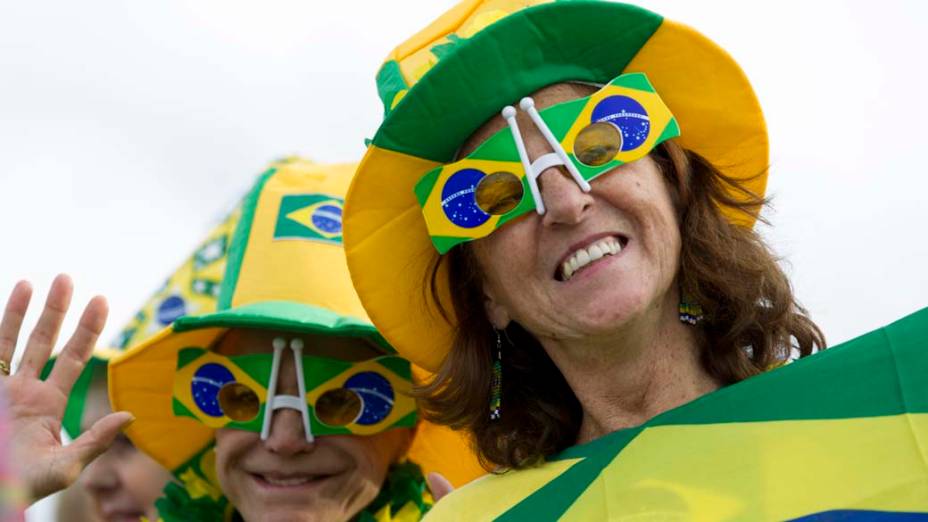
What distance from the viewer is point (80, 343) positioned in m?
3.66

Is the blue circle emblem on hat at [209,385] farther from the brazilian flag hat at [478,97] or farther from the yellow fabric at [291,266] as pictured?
the brazilian flag hat at [478,97]

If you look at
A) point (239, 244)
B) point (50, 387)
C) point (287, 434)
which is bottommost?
point (287, 434)

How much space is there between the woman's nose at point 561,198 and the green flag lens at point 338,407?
150cm

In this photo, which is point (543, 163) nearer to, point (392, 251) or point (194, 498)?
point (392, 251)

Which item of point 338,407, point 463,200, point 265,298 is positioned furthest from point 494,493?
point 265,298

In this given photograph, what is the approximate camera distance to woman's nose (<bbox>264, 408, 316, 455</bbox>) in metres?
4.07

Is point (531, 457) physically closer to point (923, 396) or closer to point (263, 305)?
point (923, 396)

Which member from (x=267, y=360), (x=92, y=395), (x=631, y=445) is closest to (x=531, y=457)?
(x=631, y=445)

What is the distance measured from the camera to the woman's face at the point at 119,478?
603 cm

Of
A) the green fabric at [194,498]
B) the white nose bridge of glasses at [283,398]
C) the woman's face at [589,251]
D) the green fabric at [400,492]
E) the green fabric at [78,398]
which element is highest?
the woman's face at [589,251]

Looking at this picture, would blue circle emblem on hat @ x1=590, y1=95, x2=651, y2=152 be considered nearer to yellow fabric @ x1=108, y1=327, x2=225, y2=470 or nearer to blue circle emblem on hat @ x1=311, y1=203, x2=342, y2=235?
blue circle emblem on hat @ x1=311, y1=203, x2=342, y2=235

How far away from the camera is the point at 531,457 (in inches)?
121

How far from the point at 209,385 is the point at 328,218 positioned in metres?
0.77

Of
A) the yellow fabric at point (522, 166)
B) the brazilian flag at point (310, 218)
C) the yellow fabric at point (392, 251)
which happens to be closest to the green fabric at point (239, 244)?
the brazilian flag at point (310, 218)
